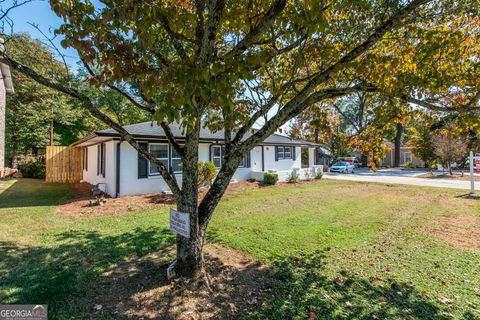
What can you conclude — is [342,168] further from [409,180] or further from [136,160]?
[136,160]

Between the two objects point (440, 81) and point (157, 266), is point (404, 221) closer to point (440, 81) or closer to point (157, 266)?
point (440, 81)

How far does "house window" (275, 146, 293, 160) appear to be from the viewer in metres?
18.6

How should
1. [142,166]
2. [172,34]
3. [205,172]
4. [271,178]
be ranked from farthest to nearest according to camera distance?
[271,178], [205,172], [142,166], [172,34]

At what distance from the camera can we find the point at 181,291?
3.20 metres

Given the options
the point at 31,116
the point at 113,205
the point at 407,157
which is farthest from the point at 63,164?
the point at 407,157

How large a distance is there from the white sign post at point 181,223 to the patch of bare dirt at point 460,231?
5.71 m

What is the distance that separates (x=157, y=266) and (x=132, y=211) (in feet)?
15.2

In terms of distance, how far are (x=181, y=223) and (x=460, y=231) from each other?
6.97m

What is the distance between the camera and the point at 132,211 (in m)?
8.03

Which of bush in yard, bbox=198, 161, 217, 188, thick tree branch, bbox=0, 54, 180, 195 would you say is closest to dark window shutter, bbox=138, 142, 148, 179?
bush in yard, bbox=198, 161, 217, 188

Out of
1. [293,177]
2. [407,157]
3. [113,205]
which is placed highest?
[407,157]

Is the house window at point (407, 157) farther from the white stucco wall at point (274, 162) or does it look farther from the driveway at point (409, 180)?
the white stucco wall at point (274, 162)

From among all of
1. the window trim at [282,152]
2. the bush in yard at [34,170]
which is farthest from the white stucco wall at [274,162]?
the bush in yard at [34,170]

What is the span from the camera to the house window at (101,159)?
39.6 feet
